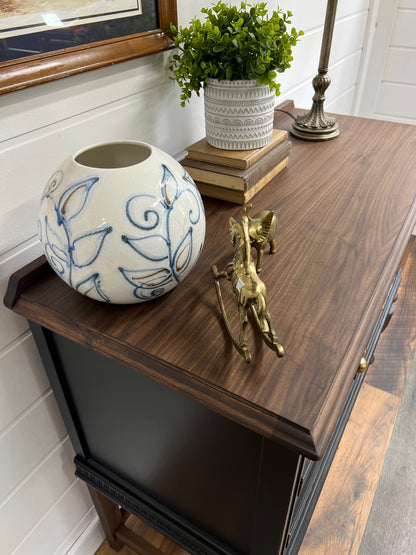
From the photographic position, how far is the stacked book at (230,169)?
0.63 metres

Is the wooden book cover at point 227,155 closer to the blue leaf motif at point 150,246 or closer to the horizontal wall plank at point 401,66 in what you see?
the blue leaf motif at point 150,246

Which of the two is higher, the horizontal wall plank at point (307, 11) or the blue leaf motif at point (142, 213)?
the horizontal wall plank at point (307, 11)

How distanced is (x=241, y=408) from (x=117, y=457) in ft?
1.22

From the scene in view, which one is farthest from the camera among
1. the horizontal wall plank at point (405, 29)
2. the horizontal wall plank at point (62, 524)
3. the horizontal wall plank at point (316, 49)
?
the horizontal wall plank at point (405, 29)

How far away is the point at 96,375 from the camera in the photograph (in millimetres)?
540

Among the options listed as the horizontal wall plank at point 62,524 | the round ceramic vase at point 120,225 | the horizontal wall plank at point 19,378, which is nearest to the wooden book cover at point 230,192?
the round ceramic vase at point 120,225

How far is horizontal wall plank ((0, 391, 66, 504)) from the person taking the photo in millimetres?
602

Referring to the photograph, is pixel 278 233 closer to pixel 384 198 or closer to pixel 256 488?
pixel 384 198

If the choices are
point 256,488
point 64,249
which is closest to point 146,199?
point 64,249

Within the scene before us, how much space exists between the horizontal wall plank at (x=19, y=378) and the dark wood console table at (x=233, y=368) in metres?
0.04

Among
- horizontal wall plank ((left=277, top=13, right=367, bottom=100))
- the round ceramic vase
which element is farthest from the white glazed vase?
horizontal wall plank ((left=277, top=13, right=367, bottom=100))

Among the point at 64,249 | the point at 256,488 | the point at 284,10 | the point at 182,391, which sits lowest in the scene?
the point at 256,488

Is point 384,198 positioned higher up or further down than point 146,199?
further down

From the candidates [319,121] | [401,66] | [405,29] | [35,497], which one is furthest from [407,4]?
[35,497]
